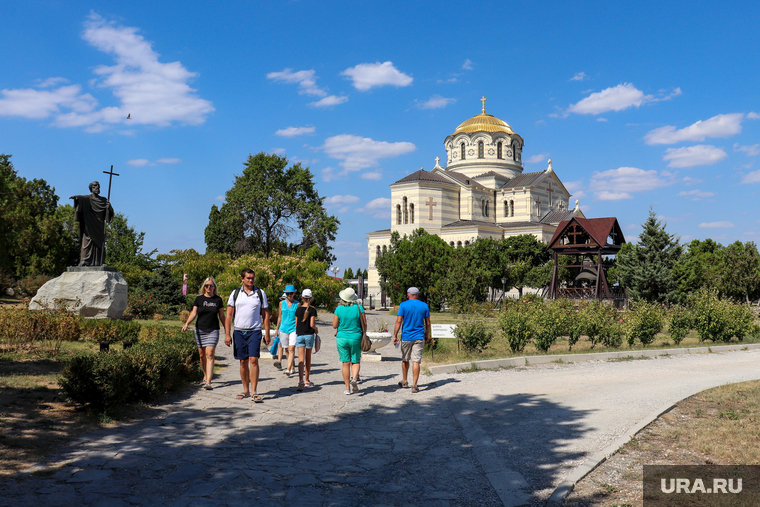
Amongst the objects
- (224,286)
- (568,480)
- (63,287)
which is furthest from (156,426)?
(224,286)

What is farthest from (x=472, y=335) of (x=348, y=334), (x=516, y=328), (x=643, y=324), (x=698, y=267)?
(x=698, y=267)

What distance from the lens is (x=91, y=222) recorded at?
1694 cm

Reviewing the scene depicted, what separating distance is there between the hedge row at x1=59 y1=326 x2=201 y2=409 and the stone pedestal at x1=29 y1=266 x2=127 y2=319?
295 inches

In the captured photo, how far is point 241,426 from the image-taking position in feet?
23.1

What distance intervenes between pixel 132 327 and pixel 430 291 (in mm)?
25481

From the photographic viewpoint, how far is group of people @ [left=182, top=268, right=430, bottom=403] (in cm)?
844

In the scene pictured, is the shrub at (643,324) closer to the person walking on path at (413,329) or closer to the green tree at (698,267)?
the person walking on path at (413,329)

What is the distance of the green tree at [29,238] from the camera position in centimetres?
3328

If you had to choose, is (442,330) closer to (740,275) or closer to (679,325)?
(679,325)

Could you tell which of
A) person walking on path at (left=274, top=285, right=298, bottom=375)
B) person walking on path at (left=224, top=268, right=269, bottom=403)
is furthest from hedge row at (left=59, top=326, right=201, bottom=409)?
person walking on path at (left=274, top=285, right=298, bottom=375)

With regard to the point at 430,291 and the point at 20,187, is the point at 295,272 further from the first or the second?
the point at 20,187

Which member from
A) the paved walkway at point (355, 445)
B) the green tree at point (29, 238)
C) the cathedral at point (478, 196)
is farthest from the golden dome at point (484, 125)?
the paved walkway at point (355, 445)

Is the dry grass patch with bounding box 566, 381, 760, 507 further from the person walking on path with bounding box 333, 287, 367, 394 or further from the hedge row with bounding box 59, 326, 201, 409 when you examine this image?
the hedge row with bounding box 59, 326, 201, 409

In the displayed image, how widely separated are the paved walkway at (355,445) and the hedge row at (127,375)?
0.43 meters
